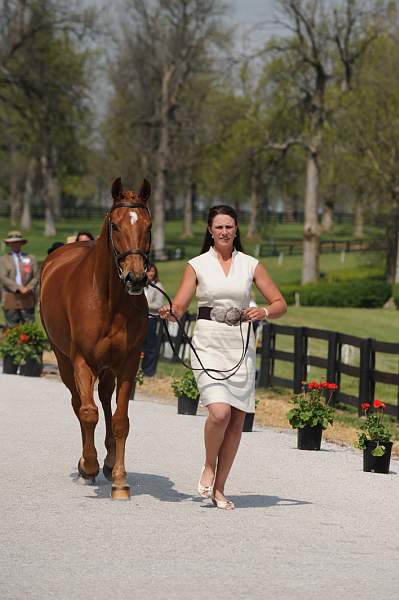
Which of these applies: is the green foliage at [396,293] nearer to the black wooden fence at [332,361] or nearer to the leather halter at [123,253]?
the black wooden fence at [332,361]

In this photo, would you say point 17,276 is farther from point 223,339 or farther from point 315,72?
point 315,72

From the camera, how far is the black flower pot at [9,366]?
67.8ft

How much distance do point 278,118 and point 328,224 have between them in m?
28.5

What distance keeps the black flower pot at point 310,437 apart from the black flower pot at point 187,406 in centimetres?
291

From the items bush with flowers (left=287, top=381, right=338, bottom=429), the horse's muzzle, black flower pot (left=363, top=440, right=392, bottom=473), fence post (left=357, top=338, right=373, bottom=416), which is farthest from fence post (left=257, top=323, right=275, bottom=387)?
the horse's muzzle

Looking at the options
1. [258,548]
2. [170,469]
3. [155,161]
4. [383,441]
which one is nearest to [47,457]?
[170,469]

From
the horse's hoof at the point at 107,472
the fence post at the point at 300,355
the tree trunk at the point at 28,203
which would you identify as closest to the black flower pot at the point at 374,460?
the horse's hoof at the point at 107,472

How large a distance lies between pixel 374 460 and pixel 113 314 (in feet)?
11.3

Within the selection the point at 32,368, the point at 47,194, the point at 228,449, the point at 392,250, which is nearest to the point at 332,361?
the point at 32,368

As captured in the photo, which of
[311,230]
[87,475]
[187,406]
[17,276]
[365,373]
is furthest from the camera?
[311,230]

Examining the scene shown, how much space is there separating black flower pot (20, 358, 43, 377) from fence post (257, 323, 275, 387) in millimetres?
3729

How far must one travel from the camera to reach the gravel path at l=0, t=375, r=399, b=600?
7051 millimetres

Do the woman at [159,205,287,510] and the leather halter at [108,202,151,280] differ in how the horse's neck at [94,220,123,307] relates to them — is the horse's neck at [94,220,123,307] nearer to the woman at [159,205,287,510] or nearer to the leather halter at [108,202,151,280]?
the leather halter at [108,202,151,280]

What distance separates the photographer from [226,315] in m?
9.38
